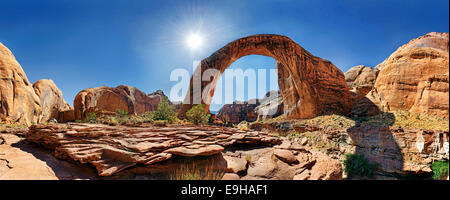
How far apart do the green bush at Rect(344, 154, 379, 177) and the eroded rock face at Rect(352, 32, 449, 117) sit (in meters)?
7.39

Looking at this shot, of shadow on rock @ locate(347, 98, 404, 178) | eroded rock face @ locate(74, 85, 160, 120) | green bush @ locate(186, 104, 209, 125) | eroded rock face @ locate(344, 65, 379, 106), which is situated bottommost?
shadow on rock @ locate(347, 98, 404, 178)

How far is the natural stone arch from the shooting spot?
15188 millimetres

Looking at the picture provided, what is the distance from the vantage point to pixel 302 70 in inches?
614

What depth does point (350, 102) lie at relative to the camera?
15.6 meters

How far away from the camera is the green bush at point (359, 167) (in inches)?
256

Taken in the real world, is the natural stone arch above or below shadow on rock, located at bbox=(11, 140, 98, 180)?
above

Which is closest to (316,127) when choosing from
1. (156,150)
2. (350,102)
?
(350,102)

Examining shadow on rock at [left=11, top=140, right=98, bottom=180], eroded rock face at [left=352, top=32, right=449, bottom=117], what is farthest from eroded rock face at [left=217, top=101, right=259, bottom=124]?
shadow on rock at [left=11, top=140, right=98, bottom=180]

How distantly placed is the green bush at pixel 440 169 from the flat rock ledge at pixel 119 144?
27.2 feet

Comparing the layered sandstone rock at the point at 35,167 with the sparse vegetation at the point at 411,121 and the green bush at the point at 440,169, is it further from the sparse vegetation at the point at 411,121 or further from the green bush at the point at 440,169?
the sparse vegetation at the point at 411,121

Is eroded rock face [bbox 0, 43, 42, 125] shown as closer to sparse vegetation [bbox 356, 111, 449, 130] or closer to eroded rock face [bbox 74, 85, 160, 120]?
eroded rock face [bbox 74, 85, 160, 120]

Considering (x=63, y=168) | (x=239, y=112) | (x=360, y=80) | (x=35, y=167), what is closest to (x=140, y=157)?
(x=63, y=168)

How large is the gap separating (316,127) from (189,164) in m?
10.8
